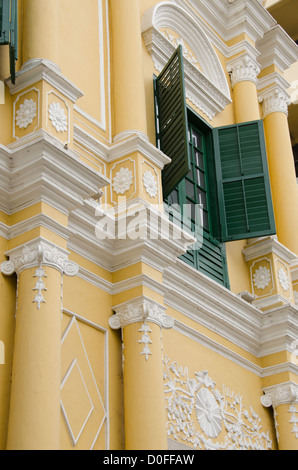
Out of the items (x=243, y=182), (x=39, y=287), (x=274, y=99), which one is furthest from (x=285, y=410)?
(x=274, y=99)

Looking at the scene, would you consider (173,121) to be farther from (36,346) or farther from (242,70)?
(36,346)

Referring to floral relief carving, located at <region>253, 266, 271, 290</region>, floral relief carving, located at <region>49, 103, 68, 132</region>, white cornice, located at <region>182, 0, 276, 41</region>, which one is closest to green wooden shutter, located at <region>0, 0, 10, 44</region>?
floral relief carving, located at <region>49, 103, 68, 132</region>

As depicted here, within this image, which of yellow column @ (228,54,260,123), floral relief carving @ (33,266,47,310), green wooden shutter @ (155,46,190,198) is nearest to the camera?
floral relief carving @ (33,266,47,310)

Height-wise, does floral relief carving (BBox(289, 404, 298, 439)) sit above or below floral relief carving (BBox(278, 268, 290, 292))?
below

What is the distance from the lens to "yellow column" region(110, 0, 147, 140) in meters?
8.12

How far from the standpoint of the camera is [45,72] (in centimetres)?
679

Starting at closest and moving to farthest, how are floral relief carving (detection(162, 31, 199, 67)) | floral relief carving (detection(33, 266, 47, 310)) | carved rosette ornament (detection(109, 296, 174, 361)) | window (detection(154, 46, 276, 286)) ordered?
1. floral relief carving (detection(33, 266, 47, 310))
2. carved rosette ornament (detection(109, 296, 174, 361))
3. window (detection(154, 46, 276, 286))
4. floral relief carving (detection(162, 31, 199, 67))

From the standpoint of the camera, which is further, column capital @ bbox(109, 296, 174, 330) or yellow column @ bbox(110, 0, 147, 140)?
yellow column @ bbox(110, 0, 147, 140)

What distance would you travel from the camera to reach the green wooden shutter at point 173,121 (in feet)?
27.0

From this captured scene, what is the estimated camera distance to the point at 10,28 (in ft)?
21.9

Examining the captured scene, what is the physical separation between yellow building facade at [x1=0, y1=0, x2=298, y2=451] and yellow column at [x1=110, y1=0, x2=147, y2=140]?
Result: 18 millimetres

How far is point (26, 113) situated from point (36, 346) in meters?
2.13

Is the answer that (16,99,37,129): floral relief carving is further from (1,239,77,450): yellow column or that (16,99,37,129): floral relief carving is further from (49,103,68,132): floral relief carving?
(1,239,77,450): yellow column

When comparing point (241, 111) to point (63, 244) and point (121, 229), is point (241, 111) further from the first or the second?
point (63, 244)
